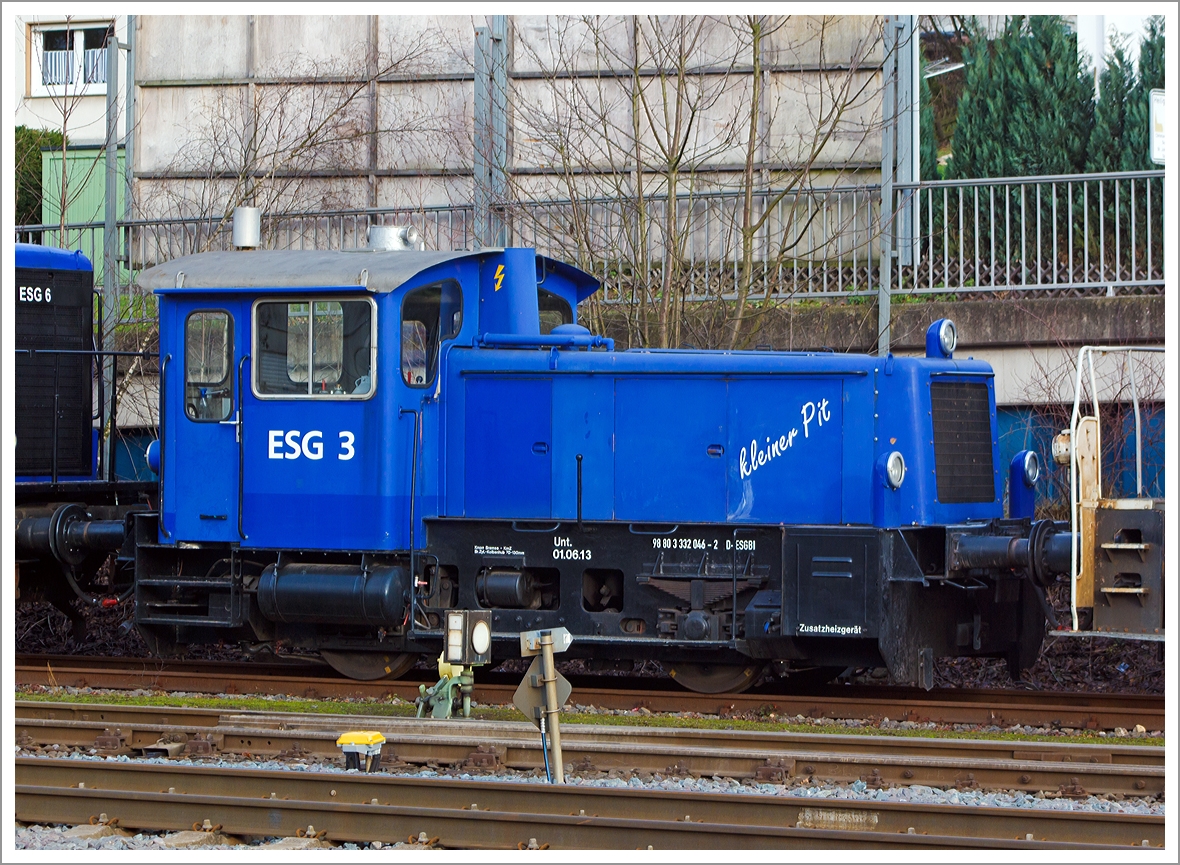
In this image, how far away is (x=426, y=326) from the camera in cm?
911

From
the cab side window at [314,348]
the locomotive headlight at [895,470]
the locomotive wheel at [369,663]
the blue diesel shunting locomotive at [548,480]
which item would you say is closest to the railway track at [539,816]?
the blue diesel shunting locomotive at [548,480]

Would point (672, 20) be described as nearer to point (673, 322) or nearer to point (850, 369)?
point (673, 322)

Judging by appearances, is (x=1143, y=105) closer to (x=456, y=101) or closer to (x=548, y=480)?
(x=456, y=101)

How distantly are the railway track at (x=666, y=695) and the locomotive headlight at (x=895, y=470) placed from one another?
1.43 m

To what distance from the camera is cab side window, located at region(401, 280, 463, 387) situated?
899 centimetres

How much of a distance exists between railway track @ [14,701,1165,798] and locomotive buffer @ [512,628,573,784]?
60 centimetres

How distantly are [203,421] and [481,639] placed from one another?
130 inches

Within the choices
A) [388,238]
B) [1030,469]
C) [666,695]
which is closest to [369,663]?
[666,695]

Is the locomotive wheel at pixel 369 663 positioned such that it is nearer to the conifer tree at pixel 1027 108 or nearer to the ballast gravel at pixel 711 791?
the ballast gravel at pixel 711 791

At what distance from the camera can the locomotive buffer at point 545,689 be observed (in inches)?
248

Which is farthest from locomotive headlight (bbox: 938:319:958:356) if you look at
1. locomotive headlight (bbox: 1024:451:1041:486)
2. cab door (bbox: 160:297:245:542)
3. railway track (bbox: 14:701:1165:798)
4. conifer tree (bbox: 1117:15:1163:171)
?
conifer tree (bbox: 1117:15:1163:171)

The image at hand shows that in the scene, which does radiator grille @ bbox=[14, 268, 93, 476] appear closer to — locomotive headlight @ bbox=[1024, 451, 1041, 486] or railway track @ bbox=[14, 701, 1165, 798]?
railway track @ bbox=[14, 701, 1165, 798]

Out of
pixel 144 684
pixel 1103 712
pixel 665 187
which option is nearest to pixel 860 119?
pixel 665 187

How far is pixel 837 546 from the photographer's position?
8.36 metres
